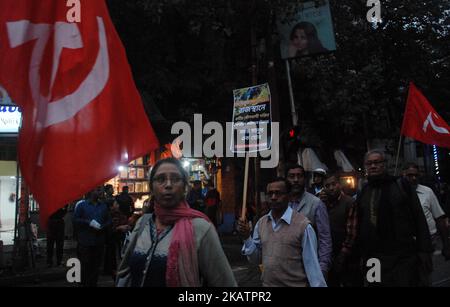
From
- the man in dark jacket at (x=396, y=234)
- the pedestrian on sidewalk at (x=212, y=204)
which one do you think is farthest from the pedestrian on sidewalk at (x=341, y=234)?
the pedestrian on sidewalk at (x=212, y=204)

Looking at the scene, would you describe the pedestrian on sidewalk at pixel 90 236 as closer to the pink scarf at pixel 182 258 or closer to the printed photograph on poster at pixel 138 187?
the pink scarf at pixel 182 258

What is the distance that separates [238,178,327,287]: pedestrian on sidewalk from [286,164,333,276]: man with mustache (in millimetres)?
875

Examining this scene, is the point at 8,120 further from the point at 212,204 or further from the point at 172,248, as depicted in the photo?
the point at 172,248

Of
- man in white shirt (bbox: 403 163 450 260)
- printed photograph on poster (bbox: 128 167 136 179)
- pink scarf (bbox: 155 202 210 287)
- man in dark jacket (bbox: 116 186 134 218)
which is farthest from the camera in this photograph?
printed photograph on poster (bbox: 128 167 136 179)

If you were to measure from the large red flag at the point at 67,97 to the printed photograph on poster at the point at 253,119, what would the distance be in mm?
7354

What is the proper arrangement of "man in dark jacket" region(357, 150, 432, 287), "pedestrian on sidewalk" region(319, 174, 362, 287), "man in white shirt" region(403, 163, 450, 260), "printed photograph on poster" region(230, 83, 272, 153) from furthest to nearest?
1. "printed photograph on poster" region(230, 83, 272, 153)
2. "man in white shirt" region(403, 163, 450, 260)
3. "pedestrian on sidewalk" region(319, 174, 362, 287)
4. "man in dark jacket" region(357, 150, 432, 287)

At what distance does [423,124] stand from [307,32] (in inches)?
233

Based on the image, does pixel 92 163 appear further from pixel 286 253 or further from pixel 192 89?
pixel 192 89

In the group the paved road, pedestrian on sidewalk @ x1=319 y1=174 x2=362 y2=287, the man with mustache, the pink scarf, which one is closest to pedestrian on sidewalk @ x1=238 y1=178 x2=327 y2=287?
the man with mustache

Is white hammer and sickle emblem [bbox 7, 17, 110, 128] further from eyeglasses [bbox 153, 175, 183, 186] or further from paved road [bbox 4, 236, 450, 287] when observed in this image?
paved road [bbox 4, 236, 450, 287]

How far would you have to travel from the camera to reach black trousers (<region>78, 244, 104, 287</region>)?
8727 mm

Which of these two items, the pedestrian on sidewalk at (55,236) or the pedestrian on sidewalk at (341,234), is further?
the pedestrian on sidewalk at (55,236)

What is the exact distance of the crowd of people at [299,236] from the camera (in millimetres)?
2932

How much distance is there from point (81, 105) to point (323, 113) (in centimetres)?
1693
